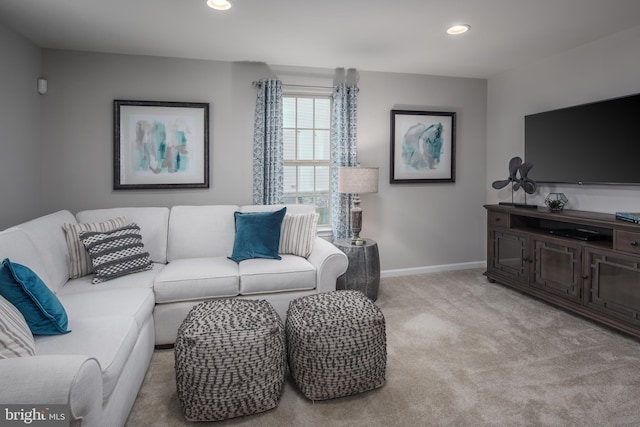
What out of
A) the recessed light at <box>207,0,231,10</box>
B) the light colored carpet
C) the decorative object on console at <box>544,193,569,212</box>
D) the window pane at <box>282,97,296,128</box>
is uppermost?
the recessed light at <box>207,0,231,10</box>

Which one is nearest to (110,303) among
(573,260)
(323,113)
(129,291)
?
(129,291)

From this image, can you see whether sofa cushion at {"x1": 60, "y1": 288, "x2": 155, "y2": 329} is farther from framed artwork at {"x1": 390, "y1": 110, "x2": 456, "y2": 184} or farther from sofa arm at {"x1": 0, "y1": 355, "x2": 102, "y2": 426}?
framed artwork at {"x1": 390, "y1": 110, "x2": 456, "y2": 184}

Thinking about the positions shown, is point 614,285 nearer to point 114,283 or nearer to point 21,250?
point 114,283

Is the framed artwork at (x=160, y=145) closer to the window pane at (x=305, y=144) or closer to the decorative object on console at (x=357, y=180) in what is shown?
the window pane at (x=305, y=144)

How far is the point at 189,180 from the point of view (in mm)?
3912

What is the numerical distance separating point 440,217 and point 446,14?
254cm

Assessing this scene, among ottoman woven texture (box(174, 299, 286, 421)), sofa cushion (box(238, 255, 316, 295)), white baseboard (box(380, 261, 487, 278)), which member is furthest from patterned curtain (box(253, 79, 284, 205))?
ottoman woven texture (box(174, 299, 286, 421))

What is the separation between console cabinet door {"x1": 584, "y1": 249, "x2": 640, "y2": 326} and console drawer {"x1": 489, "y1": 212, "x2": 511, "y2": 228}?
0.97 m

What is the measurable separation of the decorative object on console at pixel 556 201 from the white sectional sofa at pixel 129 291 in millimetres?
2205

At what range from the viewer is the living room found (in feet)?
10.8

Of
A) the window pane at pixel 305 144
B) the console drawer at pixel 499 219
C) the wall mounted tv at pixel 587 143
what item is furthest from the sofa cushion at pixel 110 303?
the wall mounted tv at pixel 587 143

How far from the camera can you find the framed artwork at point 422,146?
4.51 m

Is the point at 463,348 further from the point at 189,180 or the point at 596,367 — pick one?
the point at 189,180

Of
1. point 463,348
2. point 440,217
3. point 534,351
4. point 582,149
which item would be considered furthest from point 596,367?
point 440,217
